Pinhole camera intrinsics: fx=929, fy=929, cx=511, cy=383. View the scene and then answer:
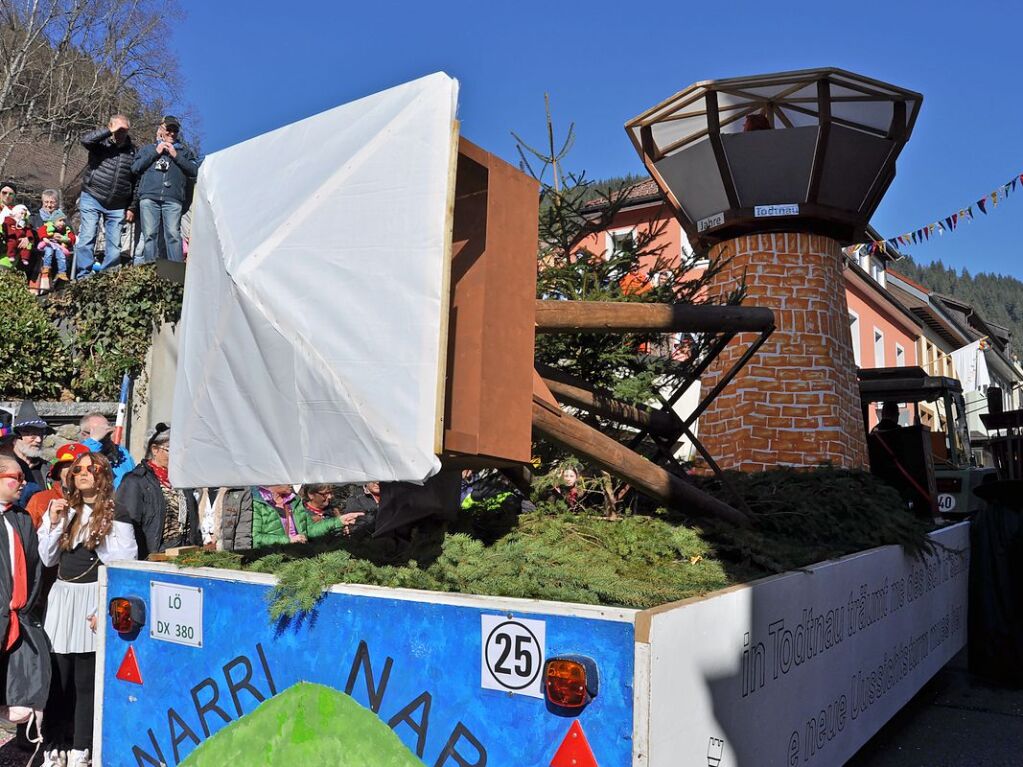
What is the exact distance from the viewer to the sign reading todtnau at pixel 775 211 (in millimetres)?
8289

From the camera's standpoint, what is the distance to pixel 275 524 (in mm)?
6477

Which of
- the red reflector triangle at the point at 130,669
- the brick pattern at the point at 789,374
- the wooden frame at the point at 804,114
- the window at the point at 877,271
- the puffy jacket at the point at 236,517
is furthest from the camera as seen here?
the window at the point at 877,271

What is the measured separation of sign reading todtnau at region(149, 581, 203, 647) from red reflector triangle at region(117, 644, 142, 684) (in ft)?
0.49

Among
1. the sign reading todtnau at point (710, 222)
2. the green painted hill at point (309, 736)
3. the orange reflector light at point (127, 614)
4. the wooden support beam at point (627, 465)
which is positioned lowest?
the green painted hill at point (309, 736)

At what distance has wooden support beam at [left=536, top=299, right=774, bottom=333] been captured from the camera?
12.2 feet

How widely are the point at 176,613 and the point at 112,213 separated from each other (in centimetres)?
1089

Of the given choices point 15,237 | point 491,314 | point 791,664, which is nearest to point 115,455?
point 491,314

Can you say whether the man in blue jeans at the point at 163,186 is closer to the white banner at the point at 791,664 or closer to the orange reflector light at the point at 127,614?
the orange reflector light at the point at 127,614

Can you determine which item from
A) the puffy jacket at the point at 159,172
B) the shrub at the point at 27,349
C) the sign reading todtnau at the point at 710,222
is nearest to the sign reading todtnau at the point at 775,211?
the sign reading todtnau at the point at 710,222

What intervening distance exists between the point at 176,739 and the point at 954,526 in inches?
227

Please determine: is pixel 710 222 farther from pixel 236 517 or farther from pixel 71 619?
pixel 71 619

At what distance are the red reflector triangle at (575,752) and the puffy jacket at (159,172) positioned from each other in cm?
1168

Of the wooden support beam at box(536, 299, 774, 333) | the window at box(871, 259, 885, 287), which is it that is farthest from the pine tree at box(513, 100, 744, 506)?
the window at box(871, 259, 885, 287)

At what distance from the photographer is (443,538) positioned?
3.88 meters
